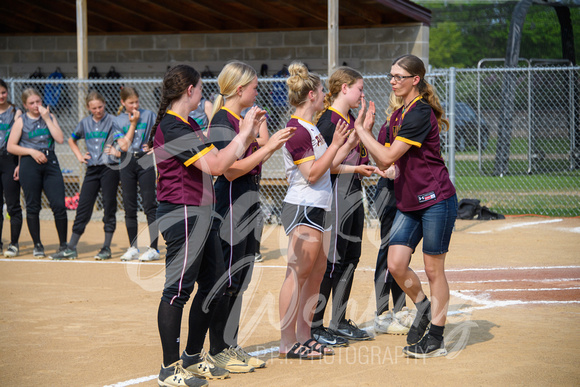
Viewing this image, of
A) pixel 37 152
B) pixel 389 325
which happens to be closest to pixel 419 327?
pixel 389 325

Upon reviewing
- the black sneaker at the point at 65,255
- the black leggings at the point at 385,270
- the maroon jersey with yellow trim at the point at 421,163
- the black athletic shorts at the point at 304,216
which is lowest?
the black sneaker at the point at 65,255

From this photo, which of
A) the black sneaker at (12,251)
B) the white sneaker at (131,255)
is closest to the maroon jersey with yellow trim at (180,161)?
the white sneaker at (131,255)

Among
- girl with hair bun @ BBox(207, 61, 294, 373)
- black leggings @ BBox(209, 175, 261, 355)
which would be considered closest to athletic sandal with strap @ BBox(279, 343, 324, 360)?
girl with hair bun @ BBox(207, 61, 294, 373)

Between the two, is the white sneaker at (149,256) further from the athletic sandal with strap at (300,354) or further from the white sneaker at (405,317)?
the athletic sandal with strap at (300,354)

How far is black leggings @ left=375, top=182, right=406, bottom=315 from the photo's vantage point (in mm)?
5762

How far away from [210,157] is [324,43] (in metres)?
11.4

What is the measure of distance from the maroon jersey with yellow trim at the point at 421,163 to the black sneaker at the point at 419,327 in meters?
0.85

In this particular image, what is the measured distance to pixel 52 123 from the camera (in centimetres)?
884

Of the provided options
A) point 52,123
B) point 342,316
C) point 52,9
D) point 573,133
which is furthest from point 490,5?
point 342,316

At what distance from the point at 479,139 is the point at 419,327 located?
37.2 feet

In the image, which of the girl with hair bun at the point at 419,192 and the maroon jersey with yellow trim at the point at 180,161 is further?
the girl with hair bun at the point at 419,192

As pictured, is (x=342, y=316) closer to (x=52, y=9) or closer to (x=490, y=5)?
(x=52, y=9)

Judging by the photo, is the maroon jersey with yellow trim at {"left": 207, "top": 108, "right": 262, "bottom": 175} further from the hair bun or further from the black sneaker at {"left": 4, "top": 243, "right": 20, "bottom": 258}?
the black sneaker at {"left": 4, "top": 243, "right": 20, "bottom": 258}

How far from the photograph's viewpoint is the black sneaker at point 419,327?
5.03 m
